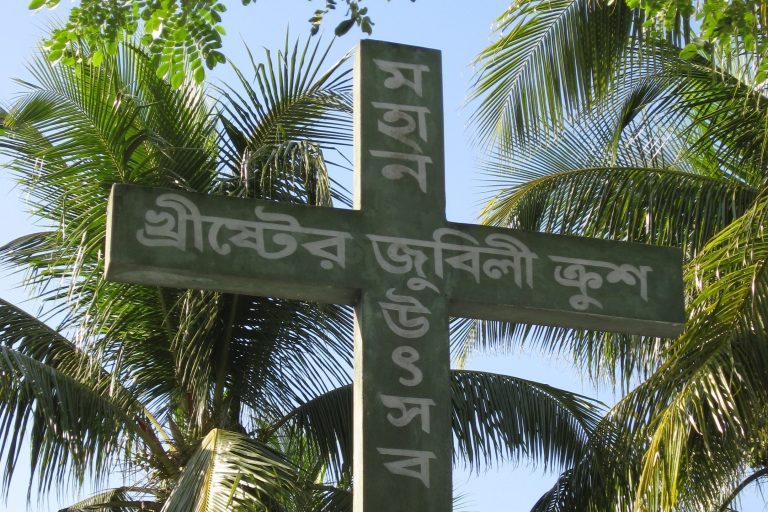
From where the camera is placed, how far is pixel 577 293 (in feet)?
18.1

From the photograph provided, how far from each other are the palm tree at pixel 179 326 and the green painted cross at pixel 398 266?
5001mm

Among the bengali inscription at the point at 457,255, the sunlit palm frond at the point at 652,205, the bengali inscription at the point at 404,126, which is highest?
the sunlit palm frond at the point at 652,205

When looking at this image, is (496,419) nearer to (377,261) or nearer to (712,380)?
(712,380)

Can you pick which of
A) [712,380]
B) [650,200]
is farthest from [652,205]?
[712,380]

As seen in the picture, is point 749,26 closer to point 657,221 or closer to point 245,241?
point 245,241

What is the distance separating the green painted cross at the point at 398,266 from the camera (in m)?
5.00

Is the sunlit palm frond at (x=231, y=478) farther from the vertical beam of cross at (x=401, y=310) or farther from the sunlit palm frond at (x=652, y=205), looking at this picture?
the vertical beam of cross at (x=401, y=310)

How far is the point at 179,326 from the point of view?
453 inches

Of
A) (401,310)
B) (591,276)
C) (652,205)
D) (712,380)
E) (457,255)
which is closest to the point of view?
(401,310)

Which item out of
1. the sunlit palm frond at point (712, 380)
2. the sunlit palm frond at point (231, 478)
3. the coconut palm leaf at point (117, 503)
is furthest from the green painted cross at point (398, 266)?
the coconut palm leaf at point (117, 503)

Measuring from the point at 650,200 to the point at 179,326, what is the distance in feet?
11.1

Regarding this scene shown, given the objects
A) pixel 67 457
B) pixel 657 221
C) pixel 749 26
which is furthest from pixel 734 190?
pixel 67 457

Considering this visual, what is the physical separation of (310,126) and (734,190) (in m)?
3.01

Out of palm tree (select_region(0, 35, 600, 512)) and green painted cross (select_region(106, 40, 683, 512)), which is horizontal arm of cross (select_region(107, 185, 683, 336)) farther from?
palm tree (select_region(0, 35, 600, 512))
